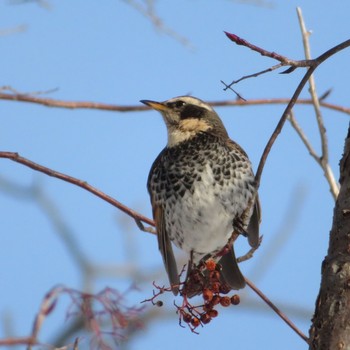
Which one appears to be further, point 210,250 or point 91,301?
point 210,250

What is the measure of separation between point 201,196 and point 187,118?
0.86 m

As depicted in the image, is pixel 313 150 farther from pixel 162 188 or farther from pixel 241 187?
pixel 162 188

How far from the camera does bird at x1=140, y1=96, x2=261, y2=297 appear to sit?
15.9ft

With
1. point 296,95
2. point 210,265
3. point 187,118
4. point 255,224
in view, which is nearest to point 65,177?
point 210,265

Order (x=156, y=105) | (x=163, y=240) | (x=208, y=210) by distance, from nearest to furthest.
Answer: (x=208, y=210), (x=163, y=240), (x=156, y=105)

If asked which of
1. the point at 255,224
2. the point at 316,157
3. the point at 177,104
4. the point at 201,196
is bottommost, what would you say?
the point at 255,224

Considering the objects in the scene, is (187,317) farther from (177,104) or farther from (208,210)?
(177,104)

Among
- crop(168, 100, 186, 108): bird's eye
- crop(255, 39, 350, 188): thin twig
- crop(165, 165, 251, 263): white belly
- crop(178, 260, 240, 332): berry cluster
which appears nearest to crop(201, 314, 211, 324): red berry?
crop(178, 260, 240, 332): berry cluster

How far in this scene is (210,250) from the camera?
5.18 m

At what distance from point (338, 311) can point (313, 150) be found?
1.87m

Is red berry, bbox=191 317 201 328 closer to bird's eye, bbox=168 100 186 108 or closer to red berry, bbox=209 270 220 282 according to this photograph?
red berry, bbox=209 270 220 282

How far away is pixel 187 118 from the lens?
5.52m

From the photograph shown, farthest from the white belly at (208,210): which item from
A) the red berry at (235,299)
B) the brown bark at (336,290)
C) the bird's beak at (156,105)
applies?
the brown bark at (336,290)

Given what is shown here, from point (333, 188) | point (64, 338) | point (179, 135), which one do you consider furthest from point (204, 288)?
point (64, 338)
